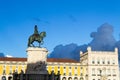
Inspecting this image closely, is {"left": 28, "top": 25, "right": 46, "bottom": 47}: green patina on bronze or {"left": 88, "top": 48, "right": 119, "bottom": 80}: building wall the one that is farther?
{"left": 88, "top": 48, "right": 119, "bottom": 80}: building wall

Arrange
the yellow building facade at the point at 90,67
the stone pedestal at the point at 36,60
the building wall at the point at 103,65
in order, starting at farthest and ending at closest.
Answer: the yellow building facade at the point at 90,67
the building wall at the point at 103,65
the stone pedestal at the point at 36,60

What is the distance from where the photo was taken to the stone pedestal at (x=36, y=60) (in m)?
75.2

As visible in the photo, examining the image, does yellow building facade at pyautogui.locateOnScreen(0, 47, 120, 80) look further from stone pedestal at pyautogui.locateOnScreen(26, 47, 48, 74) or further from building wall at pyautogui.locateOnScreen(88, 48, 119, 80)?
stone pedestal at pyautogui.locateOnScreen(26, 47, 48, 74)

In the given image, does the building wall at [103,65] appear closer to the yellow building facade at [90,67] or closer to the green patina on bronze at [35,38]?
the yellow building facade at [90,67]

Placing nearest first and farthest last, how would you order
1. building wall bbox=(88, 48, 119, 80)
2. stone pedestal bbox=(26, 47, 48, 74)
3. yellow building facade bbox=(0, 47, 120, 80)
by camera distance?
1. stone pedestal bbox=(26, 47, 48, 74)
2. building wall bbox=(88, 48, 119, 80)
3. yellow building facade bbox=(0, 47, 120, 80)

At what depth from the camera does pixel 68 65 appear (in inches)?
5881

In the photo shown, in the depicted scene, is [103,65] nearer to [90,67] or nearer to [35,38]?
[90,67]

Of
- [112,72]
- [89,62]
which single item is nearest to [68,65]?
[89,62]

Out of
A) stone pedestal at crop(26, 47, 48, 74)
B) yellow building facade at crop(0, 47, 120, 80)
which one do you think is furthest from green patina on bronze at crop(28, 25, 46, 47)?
yellow building facade at crop(0, 47, 120, 80)

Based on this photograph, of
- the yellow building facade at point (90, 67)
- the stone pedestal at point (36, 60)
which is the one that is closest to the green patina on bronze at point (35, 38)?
the stone pedestal at point (36, 60)

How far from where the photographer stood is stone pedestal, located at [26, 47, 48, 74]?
247 ft

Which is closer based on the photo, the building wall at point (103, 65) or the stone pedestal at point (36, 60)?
the stone pedestal at point (36, 60)

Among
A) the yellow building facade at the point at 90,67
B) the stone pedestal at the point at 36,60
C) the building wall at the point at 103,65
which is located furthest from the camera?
the yellow building facade at the point at 90,67

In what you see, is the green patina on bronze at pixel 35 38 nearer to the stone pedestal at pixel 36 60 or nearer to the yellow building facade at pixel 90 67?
the stone pedestal at pixel 36 60
